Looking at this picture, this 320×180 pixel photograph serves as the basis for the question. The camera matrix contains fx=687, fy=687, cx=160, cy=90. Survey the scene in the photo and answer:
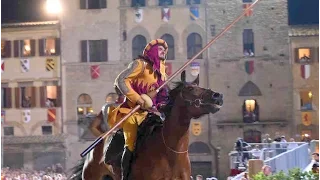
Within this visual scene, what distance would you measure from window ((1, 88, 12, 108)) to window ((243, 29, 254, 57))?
4087 mm

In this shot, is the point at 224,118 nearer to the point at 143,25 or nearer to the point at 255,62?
the point at 255,62

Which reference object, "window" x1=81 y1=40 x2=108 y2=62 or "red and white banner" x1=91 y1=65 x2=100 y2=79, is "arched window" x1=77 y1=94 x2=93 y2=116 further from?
"window" x1=81 y1=40 x2=108 y2=62

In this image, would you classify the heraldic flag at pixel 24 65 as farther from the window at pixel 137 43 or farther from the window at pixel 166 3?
the window at pixel 166 3

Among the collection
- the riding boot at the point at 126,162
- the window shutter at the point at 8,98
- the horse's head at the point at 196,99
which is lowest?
the riding boot at the point at 126,162

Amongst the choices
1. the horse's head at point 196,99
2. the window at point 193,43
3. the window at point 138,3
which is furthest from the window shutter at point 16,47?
the horse's head at point 196,99

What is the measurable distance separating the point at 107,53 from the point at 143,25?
2.63 feet

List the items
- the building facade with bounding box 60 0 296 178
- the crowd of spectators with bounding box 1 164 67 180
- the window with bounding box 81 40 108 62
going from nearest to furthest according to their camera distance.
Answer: the crowd of spectators with bounding box 1 164 67 180 < the building facade with bounding box 60 0 296 178 < the window with bounding box 81 40 108 62

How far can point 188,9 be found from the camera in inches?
451

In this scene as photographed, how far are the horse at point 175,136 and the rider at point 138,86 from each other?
0.08m

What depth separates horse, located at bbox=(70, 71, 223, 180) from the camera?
270 cm

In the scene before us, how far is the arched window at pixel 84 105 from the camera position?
11.8 metres

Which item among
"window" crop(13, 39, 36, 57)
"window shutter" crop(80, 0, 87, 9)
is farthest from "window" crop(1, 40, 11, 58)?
"window shutter" crop(80, 0, 87, 9)

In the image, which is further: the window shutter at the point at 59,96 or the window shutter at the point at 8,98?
the window shutter at the point at 59,96

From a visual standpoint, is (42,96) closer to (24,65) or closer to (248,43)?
(24,65)
